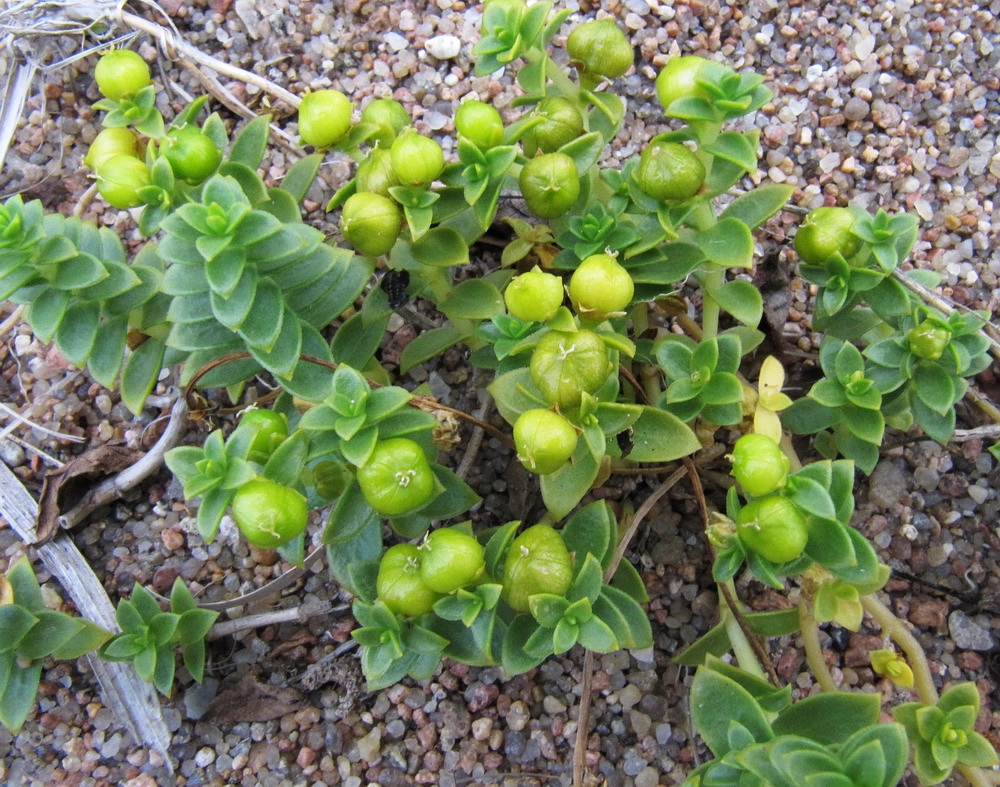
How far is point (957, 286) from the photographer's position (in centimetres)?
347

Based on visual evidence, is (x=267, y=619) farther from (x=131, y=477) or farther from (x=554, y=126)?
(x=554, y=126)

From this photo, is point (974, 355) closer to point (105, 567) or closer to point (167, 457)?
point (167, 457)

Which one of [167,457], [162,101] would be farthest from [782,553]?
[162,101]

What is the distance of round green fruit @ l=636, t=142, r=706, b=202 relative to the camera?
253 centimetres

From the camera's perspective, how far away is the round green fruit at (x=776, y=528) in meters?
2.29

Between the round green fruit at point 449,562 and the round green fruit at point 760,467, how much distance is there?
0.78 m

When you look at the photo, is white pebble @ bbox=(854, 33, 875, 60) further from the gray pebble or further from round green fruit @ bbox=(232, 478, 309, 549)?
round green fruit @ bbox=(232, 478, 309, 549)

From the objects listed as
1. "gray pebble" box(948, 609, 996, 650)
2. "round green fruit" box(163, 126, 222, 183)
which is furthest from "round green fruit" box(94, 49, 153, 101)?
"gray pebble" box(948, 609, 996, 650)

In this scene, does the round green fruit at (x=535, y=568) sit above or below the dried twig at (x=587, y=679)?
above

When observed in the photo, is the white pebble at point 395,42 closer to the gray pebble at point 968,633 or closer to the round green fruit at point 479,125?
the round green fruit at point 479,125

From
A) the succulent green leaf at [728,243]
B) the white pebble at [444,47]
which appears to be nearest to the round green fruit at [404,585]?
the succulent green leaf at [728,243]

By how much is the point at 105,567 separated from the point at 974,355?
319cm

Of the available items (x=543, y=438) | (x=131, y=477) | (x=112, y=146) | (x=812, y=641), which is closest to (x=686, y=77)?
(x=543, y=438)

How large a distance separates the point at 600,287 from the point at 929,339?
108 cm
